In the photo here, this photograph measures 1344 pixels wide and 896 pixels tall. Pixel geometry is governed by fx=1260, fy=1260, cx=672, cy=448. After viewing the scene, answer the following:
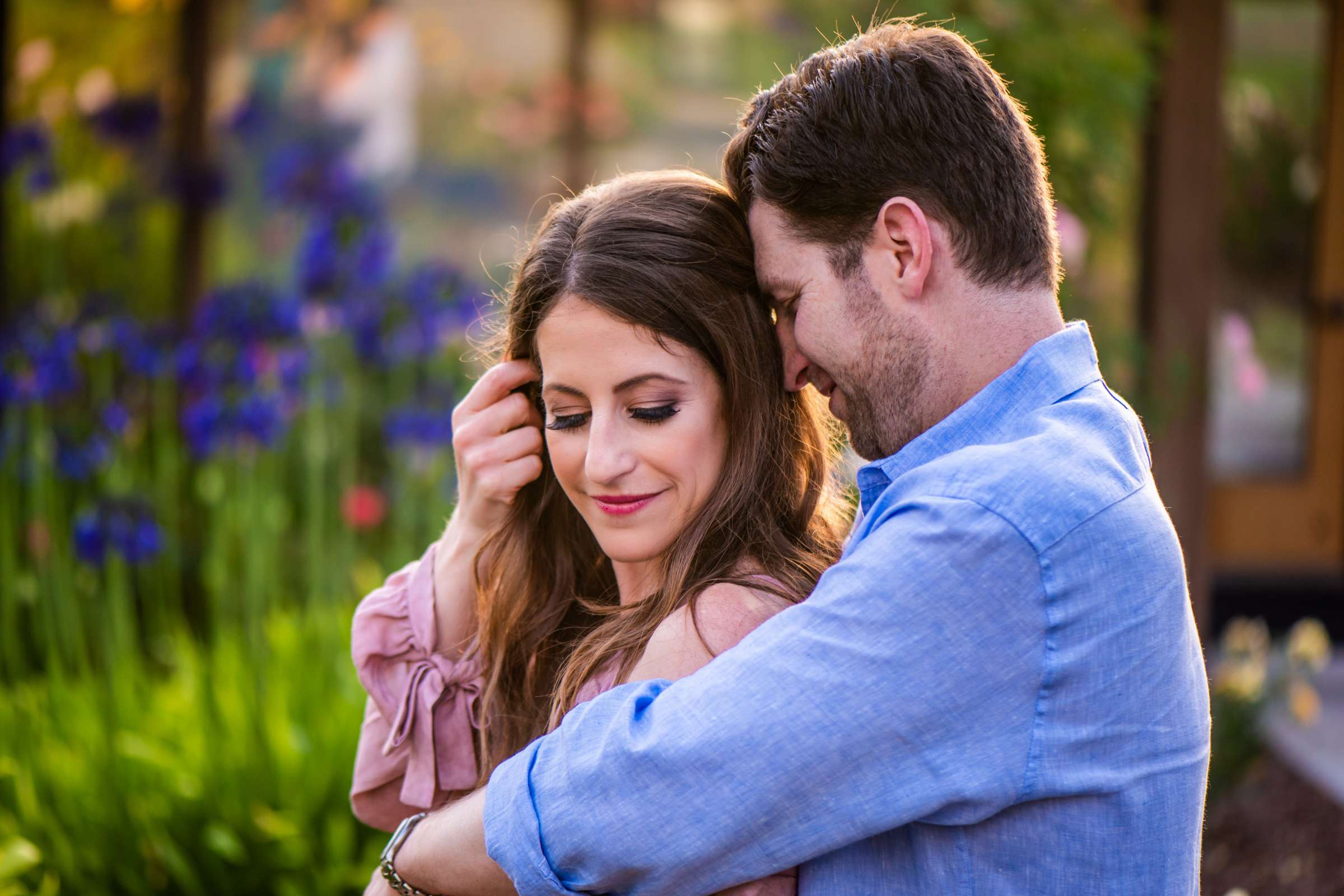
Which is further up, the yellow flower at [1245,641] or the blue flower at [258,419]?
the blue flower at [258,419]

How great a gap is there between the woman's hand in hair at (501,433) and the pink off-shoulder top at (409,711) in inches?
9.9

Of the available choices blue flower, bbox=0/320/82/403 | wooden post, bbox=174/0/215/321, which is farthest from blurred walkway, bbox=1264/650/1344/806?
wooden post, bbox=174/0/215/321

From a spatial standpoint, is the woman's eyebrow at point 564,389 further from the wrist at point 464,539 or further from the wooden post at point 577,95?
the wooden post at point 577,95

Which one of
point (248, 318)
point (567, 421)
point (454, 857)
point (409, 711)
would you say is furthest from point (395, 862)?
point (248, 318)

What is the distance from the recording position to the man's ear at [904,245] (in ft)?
4.84

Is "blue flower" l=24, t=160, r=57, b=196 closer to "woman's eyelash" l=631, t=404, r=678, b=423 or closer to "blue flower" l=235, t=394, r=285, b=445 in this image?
"blue flower" l=235, t=394, r=285, b=445

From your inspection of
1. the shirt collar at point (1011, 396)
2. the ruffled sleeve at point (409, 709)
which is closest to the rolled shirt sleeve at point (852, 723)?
the shirt collar at point (1011, 396)

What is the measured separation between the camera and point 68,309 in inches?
197

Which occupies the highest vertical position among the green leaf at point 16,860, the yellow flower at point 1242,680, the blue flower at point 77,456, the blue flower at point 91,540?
the blue flower at point 77,456

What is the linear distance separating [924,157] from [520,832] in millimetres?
886

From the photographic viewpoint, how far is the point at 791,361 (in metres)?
1.70

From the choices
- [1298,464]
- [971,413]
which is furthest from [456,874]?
[1298,464]

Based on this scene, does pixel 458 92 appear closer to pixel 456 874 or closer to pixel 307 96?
pixel 307 96

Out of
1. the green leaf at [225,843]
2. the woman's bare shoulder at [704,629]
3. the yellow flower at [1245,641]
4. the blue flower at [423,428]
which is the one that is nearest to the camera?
the woman's bare shoulder at [704,629]
